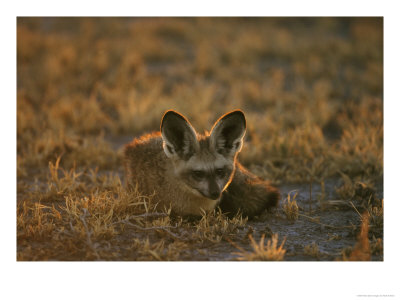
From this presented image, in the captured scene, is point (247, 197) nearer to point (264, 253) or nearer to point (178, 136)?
point (264, 253)

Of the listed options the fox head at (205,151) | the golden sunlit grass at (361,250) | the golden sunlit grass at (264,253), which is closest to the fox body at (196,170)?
the fox head at (205,151)

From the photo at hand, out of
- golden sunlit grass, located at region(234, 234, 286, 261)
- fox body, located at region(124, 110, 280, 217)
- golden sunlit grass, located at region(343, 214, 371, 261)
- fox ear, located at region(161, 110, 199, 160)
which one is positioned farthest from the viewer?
fox body, located at region(124, 110, 280, 217)

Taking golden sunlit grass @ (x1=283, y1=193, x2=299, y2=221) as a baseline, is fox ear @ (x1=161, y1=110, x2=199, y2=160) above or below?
above

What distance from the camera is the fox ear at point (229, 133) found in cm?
415

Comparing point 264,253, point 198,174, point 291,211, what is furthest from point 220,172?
point 291,211

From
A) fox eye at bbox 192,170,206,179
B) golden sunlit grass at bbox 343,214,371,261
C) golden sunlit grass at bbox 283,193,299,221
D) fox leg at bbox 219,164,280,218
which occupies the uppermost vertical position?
fox eye at bbox 192,170,206,179

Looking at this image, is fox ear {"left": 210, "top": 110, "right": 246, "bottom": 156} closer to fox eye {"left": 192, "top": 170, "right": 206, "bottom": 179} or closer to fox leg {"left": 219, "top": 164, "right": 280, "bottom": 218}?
fox eye {"left": 192, "top": 170, "right": 206, "bottom": 179}

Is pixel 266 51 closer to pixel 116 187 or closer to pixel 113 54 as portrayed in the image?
pixel 113 54

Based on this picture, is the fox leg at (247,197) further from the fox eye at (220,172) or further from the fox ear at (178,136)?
the fox ear at (178,136)

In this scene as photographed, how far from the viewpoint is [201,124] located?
26.1 feet

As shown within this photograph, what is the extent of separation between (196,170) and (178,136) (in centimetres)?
37

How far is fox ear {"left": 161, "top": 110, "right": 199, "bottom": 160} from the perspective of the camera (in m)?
4.07

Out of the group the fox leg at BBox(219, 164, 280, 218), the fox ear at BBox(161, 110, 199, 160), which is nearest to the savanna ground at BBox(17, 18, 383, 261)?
the fox leg at BBox(219, 164, 280, 218)
